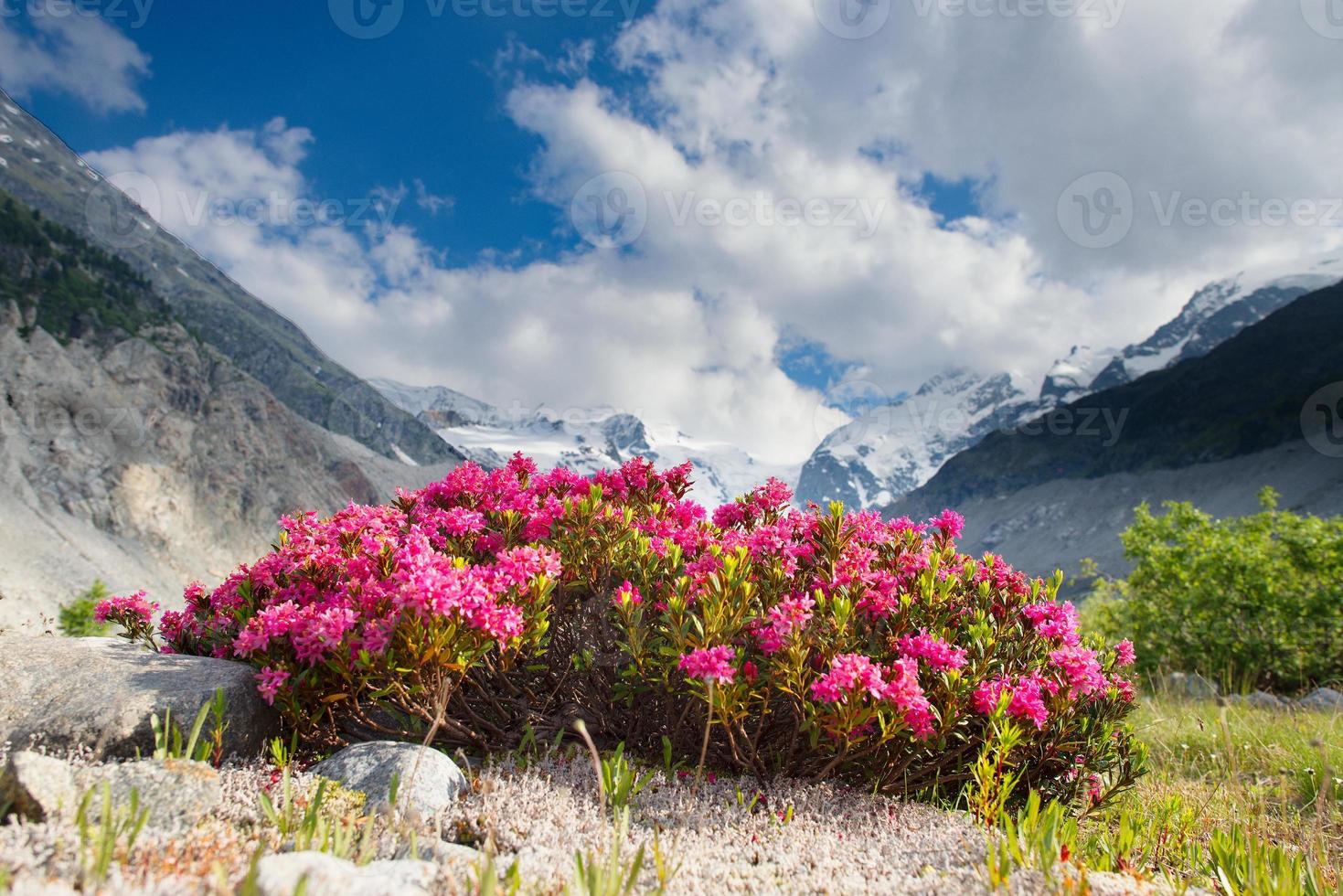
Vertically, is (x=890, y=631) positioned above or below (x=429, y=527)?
below

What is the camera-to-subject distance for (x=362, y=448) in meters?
173

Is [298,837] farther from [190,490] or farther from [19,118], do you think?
[19,118]

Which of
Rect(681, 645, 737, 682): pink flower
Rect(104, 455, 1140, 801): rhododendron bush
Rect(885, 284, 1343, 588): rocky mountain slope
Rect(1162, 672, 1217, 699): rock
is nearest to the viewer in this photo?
Rect(681, 645, 737, 682): pink flower

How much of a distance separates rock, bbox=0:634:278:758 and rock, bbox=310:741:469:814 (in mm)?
710

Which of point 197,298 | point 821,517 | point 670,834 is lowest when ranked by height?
point 670,834

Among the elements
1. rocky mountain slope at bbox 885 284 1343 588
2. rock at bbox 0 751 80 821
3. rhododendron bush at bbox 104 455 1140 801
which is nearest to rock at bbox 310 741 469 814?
rhododendron bush at bbox 104 455 1140 801

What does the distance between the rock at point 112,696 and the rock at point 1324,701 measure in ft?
42.2

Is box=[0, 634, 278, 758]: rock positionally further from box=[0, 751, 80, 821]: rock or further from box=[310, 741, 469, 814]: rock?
box=[0, 751, 80, 821]: rock

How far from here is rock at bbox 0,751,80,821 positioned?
9.04 feet

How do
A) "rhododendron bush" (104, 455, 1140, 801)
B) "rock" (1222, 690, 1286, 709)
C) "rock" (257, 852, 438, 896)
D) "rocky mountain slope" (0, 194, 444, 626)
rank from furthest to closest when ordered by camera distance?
"rocky mountain slope" (0, 194, 444, 626) → "rock" (1222, 690, 1286, 709) → "rhododendron bush" (104, 455, 1140, 801) → "rock" (257, 852, 438, 896)

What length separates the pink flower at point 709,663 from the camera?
3.45m

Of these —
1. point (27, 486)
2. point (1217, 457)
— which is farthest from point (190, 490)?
point (1217, 457)

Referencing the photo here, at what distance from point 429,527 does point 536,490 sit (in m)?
1.15

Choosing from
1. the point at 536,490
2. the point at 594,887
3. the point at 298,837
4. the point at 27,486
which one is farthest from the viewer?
the point at 27,486
